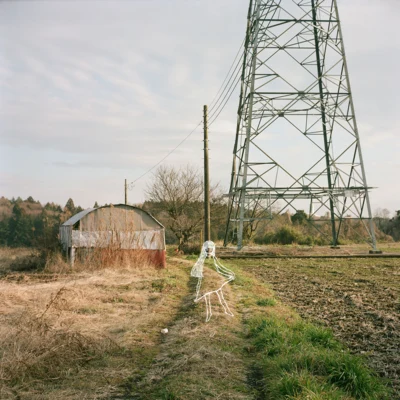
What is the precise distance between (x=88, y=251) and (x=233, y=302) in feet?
27.0

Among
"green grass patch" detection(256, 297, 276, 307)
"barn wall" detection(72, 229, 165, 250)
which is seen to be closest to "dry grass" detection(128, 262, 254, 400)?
"green grass patch" detection(256, 297, 276, 307)

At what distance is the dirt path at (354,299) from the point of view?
5.63 m

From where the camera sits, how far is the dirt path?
5.63 meters

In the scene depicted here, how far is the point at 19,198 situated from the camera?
94.2 metres

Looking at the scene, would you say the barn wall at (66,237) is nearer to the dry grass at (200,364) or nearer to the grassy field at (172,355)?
the grassy field at (172,355)

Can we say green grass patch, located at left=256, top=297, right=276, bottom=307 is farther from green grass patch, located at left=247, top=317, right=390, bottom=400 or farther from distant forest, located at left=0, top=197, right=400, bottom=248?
distant forest, located at left=0, top=197, right=400, bottom=248

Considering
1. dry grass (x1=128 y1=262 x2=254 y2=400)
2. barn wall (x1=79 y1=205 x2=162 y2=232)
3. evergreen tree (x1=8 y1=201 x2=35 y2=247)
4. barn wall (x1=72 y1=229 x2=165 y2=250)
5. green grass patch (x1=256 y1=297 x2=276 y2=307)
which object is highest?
evergreen tree (x1=8 y1=201 x2=35 y2=247)

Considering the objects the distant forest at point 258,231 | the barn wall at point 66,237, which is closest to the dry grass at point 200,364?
the barn wall at point 66,237

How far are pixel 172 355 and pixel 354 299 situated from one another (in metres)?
4.88

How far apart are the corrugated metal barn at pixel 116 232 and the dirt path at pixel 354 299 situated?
3.95m

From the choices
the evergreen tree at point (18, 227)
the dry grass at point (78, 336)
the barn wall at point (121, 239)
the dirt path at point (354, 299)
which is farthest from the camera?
the evergreen tree at point (18, 227)

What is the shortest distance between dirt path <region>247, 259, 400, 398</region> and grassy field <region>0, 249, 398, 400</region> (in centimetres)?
32

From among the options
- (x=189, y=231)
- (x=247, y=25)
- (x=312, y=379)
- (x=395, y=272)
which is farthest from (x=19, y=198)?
(x=312, y=379)

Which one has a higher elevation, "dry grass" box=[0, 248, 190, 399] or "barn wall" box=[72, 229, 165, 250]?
"barn wall" box=[72, 229, 165, 250]
